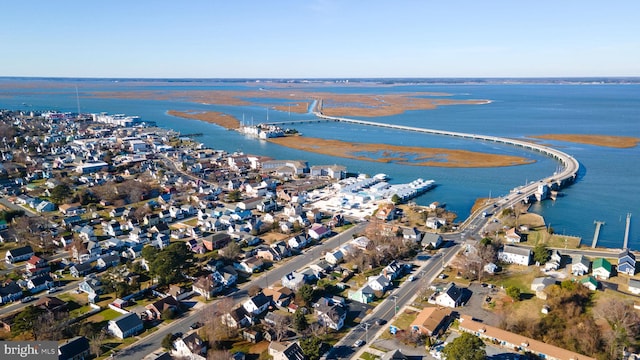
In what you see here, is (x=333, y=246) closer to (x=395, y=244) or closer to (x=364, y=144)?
(x=395, y=244)

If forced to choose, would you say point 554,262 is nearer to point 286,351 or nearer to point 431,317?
point 431,317

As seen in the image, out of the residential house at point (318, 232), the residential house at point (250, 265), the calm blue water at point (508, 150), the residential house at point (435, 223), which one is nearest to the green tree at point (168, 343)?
the residential house at point (250, 265)

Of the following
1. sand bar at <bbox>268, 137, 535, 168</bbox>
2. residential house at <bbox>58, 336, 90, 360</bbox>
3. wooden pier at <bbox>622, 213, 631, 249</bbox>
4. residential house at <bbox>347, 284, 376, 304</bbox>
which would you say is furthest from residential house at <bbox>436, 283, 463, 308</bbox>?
sand bar at <bbox>268, 137, 535, 168</bbox>

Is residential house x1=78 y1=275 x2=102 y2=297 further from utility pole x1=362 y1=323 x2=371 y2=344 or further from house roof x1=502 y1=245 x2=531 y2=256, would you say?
house roof x1=502 y1=245 x2=531 y2=256

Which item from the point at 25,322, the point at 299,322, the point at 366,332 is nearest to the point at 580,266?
the point at 366,332

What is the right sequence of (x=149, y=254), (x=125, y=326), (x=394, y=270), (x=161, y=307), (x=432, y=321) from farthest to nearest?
1. (x=149, y=254)
2. (x=394, y=270)
3. (x=161, y=307)
4. (x=125, y=326)
5. (x=432, y=321)

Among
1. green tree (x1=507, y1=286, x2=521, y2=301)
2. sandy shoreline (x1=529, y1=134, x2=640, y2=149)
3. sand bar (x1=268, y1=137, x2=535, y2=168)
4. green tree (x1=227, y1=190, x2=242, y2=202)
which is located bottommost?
green tree (x1=507, y1=286, x2=521, y2=301)
